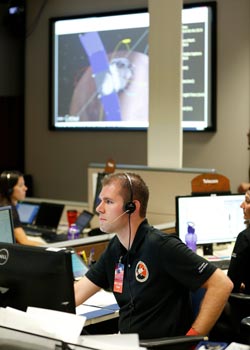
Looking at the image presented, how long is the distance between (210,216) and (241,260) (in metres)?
0.95

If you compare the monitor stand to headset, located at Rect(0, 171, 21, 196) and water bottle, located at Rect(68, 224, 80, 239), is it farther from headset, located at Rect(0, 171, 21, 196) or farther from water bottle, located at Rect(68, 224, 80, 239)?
headset, located at Rect(0, 171, 21, 196)

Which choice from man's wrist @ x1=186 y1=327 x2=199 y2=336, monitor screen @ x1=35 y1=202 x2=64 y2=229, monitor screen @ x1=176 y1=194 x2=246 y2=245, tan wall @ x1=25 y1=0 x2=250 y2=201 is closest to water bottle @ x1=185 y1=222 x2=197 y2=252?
monitor screen @ x1=176 y1=194 x2=246 y2=245

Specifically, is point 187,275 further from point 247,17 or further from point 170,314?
point 247,17

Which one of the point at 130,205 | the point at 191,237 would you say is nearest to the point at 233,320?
the point at 191,237

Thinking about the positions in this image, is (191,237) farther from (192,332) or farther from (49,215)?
(49,215)

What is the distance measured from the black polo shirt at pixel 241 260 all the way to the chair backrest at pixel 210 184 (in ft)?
4.00

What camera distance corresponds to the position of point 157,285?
8.45 feet

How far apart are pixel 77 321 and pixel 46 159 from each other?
22.9ft

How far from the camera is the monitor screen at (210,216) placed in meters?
4.19

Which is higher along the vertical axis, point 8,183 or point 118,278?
point 8,183

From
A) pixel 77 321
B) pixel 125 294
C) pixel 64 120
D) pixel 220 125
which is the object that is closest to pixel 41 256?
pixel 77 321

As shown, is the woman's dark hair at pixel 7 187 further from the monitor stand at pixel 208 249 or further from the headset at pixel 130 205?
the headset at pixel 130 205

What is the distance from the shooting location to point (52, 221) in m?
5.93

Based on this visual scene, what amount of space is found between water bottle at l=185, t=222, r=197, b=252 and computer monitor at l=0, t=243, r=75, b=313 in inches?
79.5
